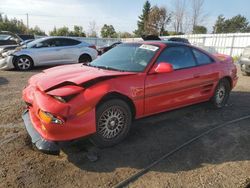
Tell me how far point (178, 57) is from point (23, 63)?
7963 millimetres

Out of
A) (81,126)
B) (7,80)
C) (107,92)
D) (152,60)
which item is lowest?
(7,80)

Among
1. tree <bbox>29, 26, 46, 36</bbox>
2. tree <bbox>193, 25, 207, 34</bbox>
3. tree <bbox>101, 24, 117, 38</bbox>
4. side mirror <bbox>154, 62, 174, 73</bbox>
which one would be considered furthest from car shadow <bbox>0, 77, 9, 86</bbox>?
tree <bbox>101, 24, 117, 38</bbox>

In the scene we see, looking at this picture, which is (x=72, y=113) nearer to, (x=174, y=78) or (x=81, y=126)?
(x=81, y=126)

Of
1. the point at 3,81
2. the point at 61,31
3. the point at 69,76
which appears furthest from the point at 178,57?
the point at 61,31

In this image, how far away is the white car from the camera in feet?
36.5

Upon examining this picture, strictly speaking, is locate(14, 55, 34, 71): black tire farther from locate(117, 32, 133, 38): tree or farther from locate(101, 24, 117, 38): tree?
locate(101, 24, 117, 38): tree

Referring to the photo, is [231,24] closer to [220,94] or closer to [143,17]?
[143,17]

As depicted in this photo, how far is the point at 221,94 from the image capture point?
19.7ft

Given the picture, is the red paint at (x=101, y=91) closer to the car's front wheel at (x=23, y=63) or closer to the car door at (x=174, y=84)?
the car door at (x=174, y=84)

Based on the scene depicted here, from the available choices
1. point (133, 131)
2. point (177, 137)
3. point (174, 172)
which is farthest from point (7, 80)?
point (174, 172)

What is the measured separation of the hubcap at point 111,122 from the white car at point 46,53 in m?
8.25

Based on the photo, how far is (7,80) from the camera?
29.3ft

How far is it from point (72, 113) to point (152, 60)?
69.5 inches

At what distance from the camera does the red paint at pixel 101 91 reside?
3455mm
